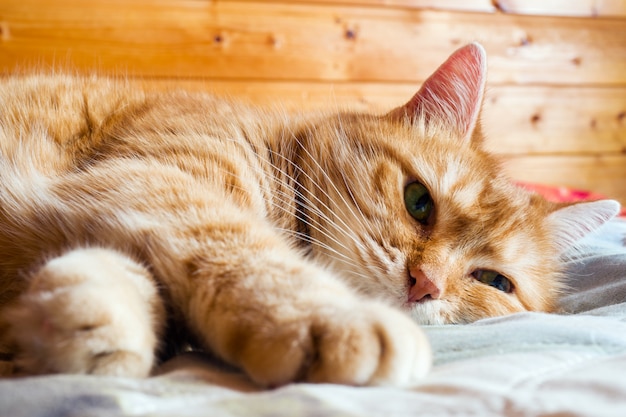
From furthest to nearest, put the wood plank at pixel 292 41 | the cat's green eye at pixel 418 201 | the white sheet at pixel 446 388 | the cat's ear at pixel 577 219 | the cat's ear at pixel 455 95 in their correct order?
the wood plank at pixel 292 41 → the cat's ear at pixel 577 219 → the cat's ear at pixel 455 95 → the cat's green eye at pixel 418 201 → the white sheet at pixel 446 388

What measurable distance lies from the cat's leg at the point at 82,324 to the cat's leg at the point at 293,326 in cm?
9

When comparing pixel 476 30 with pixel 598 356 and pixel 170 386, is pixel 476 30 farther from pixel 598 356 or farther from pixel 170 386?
pixel 170 386

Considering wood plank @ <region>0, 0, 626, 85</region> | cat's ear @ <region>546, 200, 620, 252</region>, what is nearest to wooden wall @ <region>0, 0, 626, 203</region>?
wood plank @ <region>0, 0, 626, 85</region>

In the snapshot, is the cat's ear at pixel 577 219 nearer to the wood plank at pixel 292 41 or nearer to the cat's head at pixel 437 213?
the cat's head at pixel 437 213

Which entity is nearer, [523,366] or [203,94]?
[523,366]

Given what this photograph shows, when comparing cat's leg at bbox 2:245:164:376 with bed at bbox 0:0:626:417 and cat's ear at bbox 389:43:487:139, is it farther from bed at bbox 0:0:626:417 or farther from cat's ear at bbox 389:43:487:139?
cat's ear at bbox 389:43:487:139

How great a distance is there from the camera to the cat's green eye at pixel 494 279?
1.33 meters

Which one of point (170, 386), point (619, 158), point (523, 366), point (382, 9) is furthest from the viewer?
point (619, 158)

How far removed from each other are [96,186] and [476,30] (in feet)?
9.31

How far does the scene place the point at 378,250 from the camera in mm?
1161

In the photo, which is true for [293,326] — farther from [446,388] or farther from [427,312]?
[427,312]

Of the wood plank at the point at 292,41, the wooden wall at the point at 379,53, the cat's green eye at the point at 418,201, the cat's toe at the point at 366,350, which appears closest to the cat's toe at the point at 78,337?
the cat's toe at the point at 366,350

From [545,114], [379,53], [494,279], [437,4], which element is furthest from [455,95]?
[545,114]

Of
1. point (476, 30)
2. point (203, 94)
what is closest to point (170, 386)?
point (203, 94)
